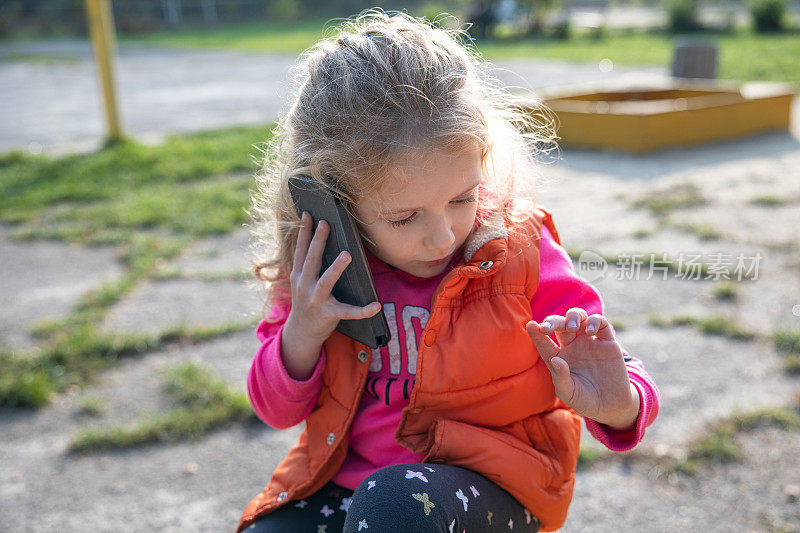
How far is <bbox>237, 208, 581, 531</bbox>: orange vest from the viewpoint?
1.44 metres

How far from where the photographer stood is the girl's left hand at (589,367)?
1323 millimetres

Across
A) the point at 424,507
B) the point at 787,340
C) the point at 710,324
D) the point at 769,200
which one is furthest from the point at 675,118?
the point at 424,507

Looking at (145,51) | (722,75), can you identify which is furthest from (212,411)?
(145,51)

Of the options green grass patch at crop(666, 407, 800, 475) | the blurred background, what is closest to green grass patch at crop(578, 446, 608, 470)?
the blurred background

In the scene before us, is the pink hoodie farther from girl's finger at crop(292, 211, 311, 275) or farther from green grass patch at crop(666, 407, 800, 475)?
green grass patch at crop(666, 407, 800, 475)

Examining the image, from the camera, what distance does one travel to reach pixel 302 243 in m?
1.53

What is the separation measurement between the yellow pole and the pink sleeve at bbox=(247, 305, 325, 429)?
6.10 meters

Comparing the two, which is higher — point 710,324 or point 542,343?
point 542,343

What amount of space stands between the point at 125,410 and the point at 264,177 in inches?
56.8

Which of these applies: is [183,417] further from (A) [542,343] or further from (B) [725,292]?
(B) [725,292]

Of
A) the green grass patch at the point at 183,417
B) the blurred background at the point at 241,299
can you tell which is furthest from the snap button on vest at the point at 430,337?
the green grass patch at the point at 183,417

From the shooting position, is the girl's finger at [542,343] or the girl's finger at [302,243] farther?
the girl's finger at [302,243]

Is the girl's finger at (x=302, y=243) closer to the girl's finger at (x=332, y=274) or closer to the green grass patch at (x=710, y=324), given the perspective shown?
the girl's finger at (x=332, y=274)

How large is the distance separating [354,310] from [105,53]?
6.43m
